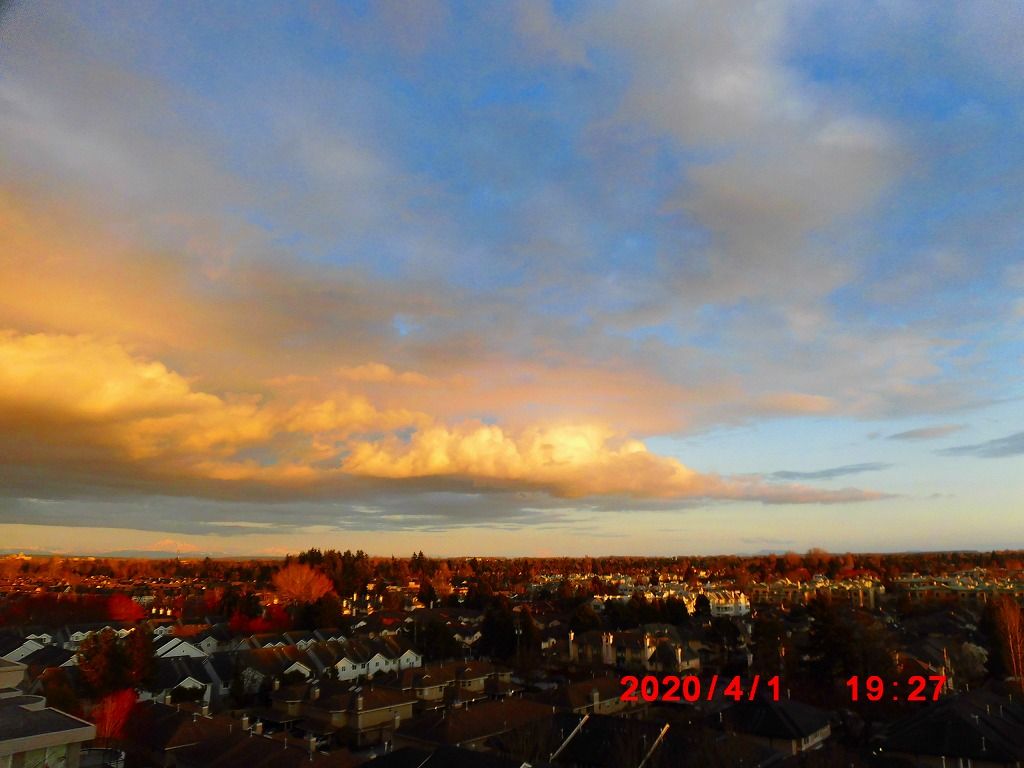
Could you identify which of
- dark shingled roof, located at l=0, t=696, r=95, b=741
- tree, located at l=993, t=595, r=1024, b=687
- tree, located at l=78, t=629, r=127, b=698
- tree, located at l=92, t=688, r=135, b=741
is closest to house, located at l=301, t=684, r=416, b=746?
tree, located at l=92, t=688, r=135, b=741

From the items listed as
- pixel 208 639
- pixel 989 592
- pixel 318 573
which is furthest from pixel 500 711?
pixel 989 592

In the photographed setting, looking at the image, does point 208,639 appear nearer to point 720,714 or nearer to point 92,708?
point 92,708

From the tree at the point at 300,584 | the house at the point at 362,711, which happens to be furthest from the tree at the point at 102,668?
the tree at the point at 300,584

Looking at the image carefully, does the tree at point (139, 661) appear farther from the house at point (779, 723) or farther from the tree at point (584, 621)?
the tree at point (584, 621)

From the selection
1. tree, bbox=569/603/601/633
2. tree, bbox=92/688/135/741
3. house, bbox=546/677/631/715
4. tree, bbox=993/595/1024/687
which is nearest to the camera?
tree, bbox=92/688/135/741

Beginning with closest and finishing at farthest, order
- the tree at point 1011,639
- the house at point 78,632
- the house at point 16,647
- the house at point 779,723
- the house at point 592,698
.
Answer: the house at point 779,723
the house at point 592,698
the tree at point 1011,639
the house at point 16,647
the house at point 78,632

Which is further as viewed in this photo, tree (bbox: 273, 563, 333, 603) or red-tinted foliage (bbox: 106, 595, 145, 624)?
tree (bbox: 273, 563, 333, 603)

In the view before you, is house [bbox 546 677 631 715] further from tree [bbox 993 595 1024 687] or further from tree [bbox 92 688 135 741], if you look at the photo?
tree [bbox 993 595 1024 687]

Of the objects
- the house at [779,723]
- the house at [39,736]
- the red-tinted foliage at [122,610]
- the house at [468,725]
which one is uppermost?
the house at [39,736]
